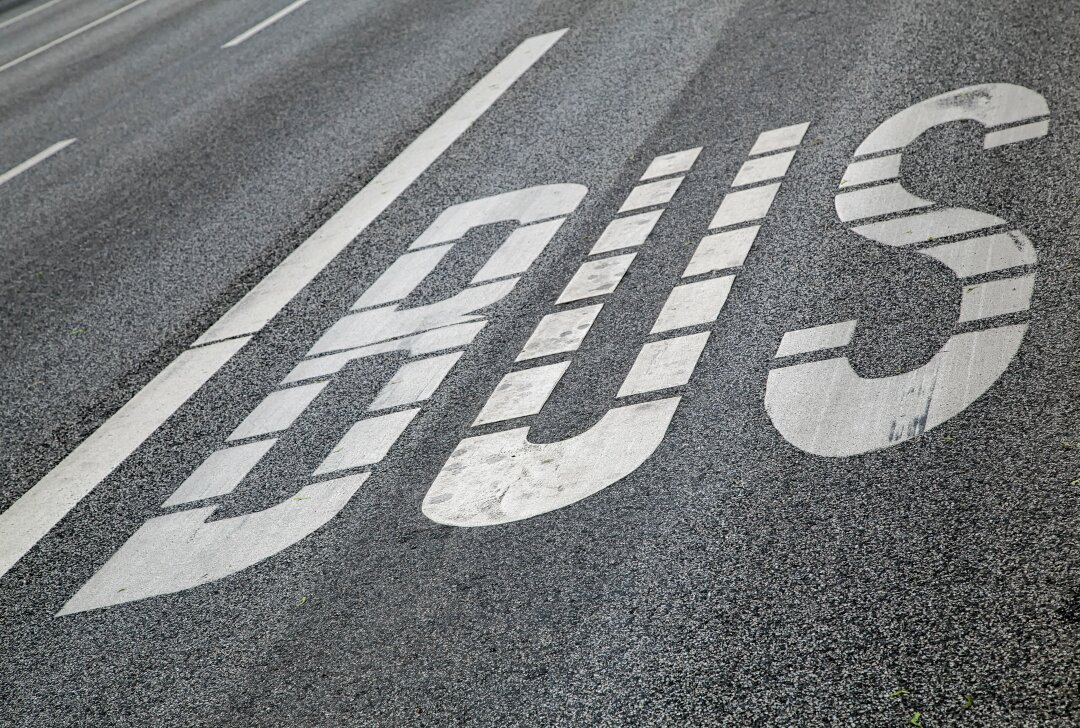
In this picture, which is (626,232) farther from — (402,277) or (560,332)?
(402,277)

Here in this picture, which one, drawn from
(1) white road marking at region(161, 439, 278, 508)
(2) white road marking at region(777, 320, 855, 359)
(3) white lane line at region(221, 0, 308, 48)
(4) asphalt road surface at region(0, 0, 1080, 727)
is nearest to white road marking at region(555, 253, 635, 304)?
(4) asphalt road surface at region(0, 0, 1080, 727)

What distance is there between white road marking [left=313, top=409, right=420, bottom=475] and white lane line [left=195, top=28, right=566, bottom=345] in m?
1.19

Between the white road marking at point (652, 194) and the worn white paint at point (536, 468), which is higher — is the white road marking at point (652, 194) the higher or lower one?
the higher one

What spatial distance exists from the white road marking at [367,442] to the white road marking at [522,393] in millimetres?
282

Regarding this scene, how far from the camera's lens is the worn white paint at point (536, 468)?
3.21 metres

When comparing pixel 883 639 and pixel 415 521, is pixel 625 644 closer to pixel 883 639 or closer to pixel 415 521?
pixel 883 639

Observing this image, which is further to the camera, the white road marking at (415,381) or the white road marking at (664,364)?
the white road marking at (415,381)

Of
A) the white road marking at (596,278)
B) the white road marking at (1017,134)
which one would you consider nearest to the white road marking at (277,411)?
the white road marking at (596,278)

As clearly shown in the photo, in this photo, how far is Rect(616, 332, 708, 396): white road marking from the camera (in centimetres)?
361

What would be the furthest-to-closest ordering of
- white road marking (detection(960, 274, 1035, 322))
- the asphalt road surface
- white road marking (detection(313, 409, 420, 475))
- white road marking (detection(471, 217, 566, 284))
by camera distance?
white road marking (detection(471, 217, 566, 284)) < white road marking (detection(313, 409, 420, 475)) < white road marking (detection(960, 274, 1035, 322)) < the asphalt road surface

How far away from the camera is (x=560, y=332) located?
410 centimetres

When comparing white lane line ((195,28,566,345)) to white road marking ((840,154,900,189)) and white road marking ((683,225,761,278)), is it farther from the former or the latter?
white road marking ((840,154,900,189))

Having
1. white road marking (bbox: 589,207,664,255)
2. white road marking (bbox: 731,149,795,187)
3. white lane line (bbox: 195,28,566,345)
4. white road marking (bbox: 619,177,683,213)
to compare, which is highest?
white lane line (bbox: 195,28,566,345)

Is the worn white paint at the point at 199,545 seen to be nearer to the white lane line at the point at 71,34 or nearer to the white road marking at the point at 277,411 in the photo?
the white road marking at the point at 277,411
